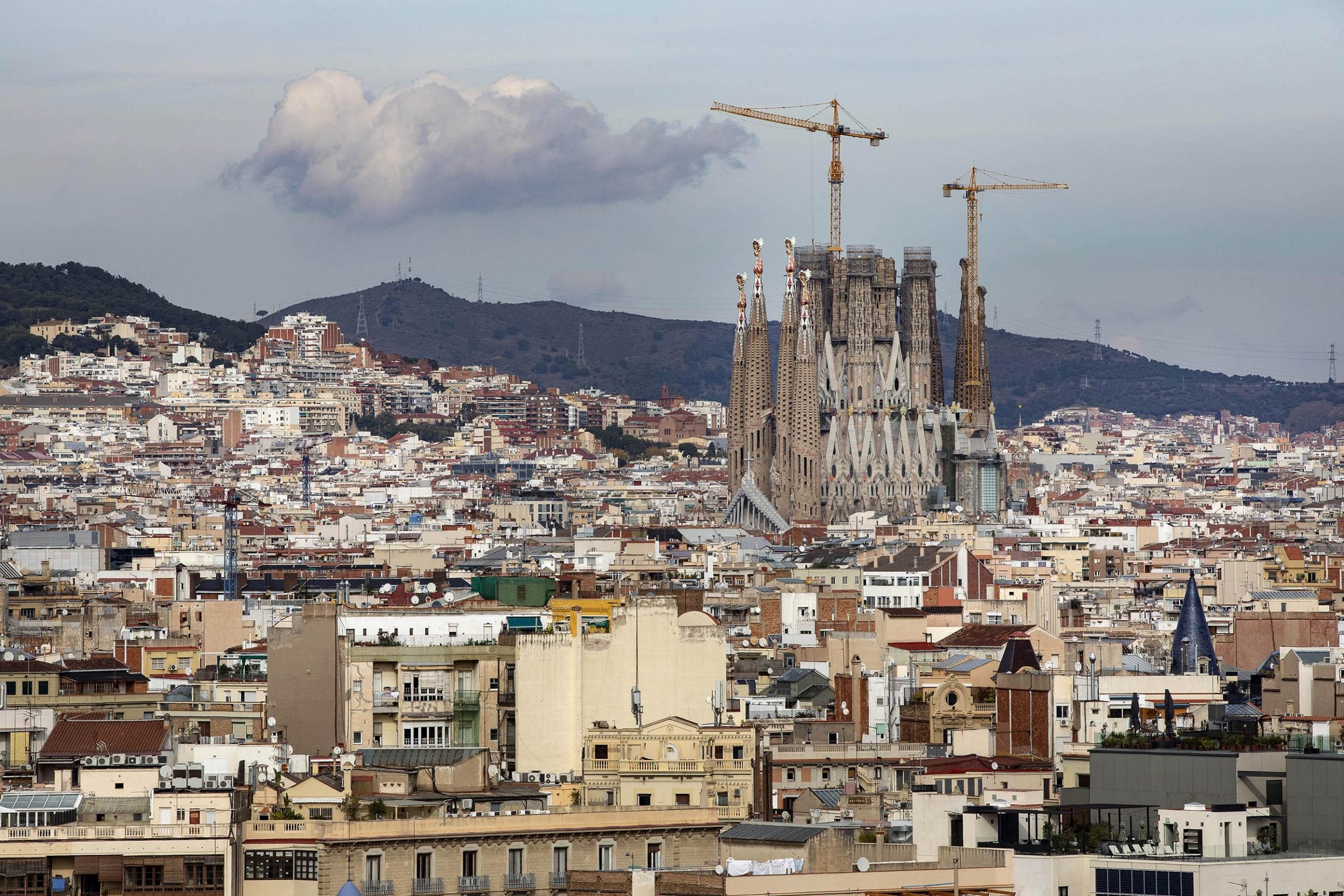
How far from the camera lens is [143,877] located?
28516mm

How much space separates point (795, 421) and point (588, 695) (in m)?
96.9

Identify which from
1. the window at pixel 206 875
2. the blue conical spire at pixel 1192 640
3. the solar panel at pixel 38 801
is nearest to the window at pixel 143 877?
the window at pixel 206 875

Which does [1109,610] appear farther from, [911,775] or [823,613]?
[911,775]

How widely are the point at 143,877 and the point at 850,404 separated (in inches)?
4287

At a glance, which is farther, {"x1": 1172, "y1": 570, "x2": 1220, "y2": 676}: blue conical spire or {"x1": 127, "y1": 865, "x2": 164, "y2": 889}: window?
{"x1": 1172, "y1": 570, "x2": 1220, "y2": 676}: blue conical spire

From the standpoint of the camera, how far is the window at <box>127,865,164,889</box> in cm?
2845

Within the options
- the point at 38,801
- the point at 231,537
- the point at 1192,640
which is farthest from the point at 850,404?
the point at 38,801

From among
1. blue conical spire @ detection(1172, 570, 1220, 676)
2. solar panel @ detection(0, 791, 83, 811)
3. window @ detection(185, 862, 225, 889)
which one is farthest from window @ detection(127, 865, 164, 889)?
blue conical spire @ detection(1172, 570, 1220, 676)

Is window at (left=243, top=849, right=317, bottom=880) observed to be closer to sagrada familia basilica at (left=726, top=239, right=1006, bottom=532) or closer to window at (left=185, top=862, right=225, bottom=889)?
window at (left=185, top=862, right=225, bottom=889)

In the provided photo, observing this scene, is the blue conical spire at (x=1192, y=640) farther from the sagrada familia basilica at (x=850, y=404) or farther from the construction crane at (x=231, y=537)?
the sagrada familia basilica at (x=850, y=404)

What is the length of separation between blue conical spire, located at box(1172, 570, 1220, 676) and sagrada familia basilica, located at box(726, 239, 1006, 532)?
3244 inches

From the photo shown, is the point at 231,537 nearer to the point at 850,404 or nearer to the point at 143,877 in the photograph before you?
the point at 850,404

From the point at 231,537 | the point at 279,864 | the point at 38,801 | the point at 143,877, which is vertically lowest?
the point at 143,877

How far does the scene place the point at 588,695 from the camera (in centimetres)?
3678
